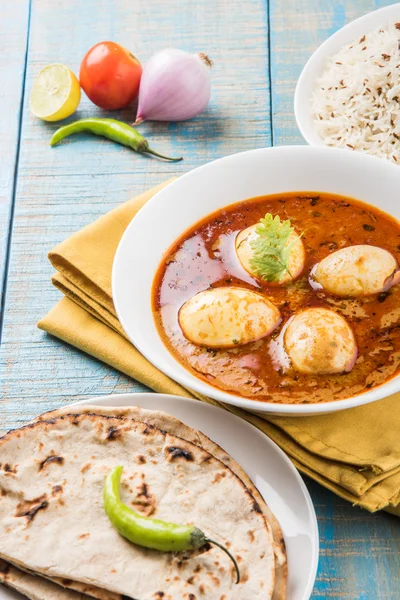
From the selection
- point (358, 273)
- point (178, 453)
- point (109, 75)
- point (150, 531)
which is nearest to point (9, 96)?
point (109, 75)

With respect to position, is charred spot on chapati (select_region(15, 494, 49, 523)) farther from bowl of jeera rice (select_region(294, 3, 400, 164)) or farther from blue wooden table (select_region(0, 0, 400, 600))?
bowl of jeera rice (select_region(294, 3, 400, 164))

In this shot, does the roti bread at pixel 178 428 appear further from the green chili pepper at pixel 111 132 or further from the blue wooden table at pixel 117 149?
the green chili pepper at pixel 111 132

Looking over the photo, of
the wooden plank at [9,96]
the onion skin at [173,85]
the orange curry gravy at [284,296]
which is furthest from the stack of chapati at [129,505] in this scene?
the onion skin at [173,85]

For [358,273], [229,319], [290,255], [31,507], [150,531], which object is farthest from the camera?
[290,255]

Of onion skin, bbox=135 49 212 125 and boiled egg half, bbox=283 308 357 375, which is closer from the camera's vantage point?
boiled egg half, bbox=283 308 357 375

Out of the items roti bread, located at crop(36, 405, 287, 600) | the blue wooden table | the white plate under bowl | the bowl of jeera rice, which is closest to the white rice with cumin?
the bowl of jeera rice

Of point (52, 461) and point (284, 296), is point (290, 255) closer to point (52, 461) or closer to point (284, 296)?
point (284, 296)

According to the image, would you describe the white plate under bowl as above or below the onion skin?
below
